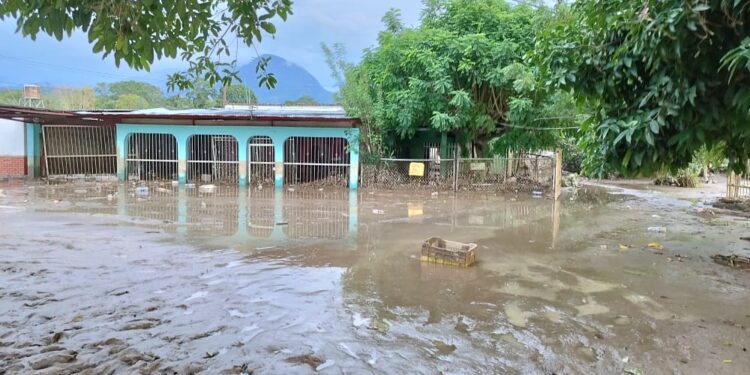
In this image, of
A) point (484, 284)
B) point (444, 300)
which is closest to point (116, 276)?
point (444, 300)

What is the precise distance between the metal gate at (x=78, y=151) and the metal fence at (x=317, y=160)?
25.7 ft

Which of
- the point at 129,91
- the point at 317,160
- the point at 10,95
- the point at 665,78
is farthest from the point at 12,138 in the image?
the point at 129,91

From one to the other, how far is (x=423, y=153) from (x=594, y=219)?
35.2 feet

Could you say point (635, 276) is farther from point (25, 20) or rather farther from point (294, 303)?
point (25, 20)

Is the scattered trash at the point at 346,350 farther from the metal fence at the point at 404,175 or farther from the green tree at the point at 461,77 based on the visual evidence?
the metal fence at the point at 404,175

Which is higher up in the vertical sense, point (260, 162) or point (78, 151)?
point (78, 151)

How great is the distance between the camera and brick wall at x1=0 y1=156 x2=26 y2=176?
827 inches

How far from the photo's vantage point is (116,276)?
21.0ft

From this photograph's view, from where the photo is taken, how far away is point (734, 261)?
25.8 ft

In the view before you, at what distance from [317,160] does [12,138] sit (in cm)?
1271

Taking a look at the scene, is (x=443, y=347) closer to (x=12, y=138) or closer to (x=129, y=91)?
(x=12, y=138)

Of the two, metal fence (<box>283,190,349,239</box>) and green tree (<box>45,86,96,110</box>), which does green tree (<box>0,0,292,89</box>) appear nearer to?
metal fence (<box>283,190,349,239</box>)

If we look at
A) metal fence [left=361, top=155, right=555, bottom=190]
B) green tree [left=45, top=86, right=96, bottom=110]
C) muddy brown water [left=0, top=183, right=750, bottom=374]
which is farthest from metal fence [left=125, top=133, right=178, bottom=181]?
green tree [left=45, top=86, right=96, bottom=110]

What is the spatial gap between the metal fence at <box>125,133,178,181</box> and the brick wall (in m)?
4.11
